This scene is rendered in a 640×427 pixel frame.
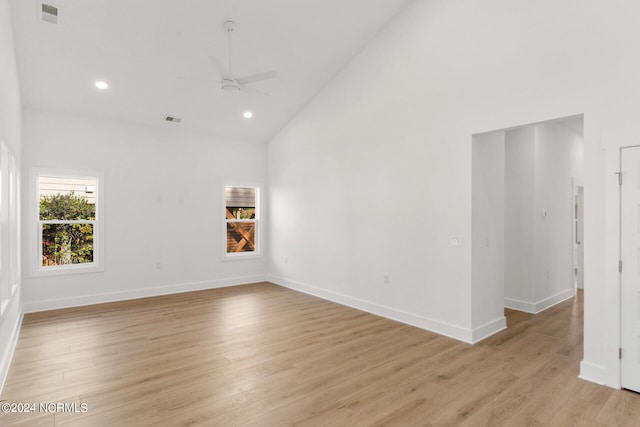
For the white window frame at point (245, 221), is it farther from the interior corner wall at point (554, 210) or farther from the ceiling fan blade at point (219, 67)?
the interior corner wall at point (554, 210)

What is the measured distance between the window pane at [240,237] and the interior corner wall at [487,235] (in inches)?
191

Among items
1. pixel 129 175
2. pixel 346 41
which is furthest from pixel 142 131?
pixel 346 41

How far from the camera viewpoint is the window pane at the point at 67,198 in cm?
545

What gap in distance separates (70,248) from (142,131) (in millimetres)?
2259

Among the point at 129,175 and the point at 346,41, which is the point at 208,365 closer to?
the point at 129,175

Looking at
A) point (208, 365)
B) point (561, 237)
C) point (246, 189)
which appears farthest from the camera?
point (246, 189)

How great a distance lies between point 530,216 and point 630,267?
244cm

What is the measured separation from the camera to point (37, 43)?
13.3 ft

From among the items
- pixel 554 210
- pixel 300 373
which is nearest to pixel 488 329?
pixel 300 373

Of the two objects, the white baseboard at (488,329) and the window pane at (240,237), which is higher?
the window pane at (240,237)

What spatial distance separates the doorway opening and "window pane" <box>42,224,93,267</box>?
599 cm

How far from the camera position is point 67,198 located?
18.5 feet

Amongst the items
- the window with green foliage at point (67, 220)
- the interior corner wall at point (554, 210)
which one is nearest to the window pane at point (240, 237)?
the window with green foliage at point (67, 220)

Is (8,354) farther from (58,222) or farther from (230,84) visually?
(230,84)
